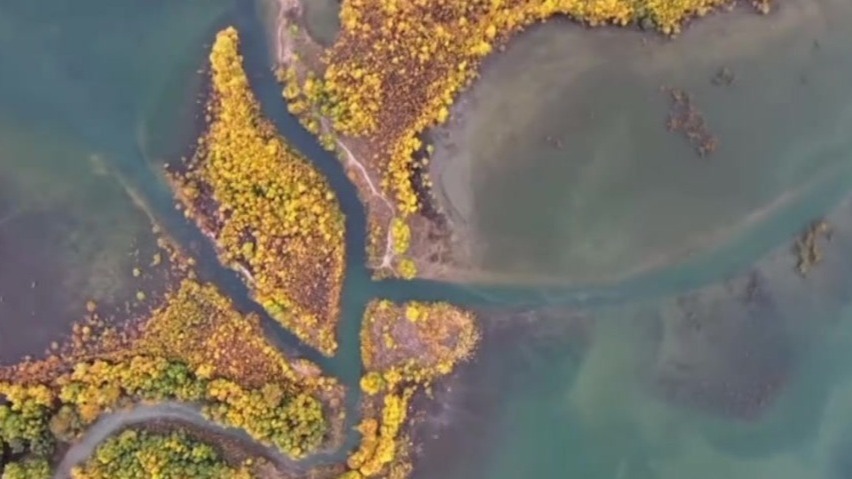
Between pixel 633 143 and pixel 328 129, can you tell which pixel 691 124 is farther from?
pixel 328 129

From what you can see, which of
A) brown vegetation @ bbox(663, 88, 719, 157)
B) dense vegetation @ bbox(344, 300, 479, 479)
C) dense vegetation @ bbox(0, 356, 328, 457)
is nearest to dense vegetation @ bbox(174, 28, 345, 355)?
dense vegetation @ bbox(344, 300, 479, 479)

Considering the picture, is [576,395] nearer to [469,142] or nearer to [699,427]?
[699,427]

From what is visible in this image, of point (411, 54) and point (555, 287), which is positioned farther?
point (555, 287)

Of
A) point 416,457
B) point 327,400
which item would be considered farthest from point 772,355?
point 327,400

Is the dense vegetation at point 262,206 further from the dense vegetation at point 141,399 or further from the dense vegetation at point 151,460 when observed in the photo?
the dense vegetation at point 151,460

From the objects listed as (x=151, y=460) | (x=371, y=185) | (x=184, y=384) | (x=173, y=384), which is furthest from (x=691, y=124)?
(x=151, y=460)

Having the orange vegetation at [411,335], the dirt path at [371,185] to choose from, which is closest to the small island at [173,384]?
the orange vegetation at [411,335]

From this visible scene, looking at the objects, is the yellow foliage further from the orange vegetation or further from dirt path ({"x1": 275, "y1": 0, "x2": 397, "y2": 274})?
the orange vegetation
